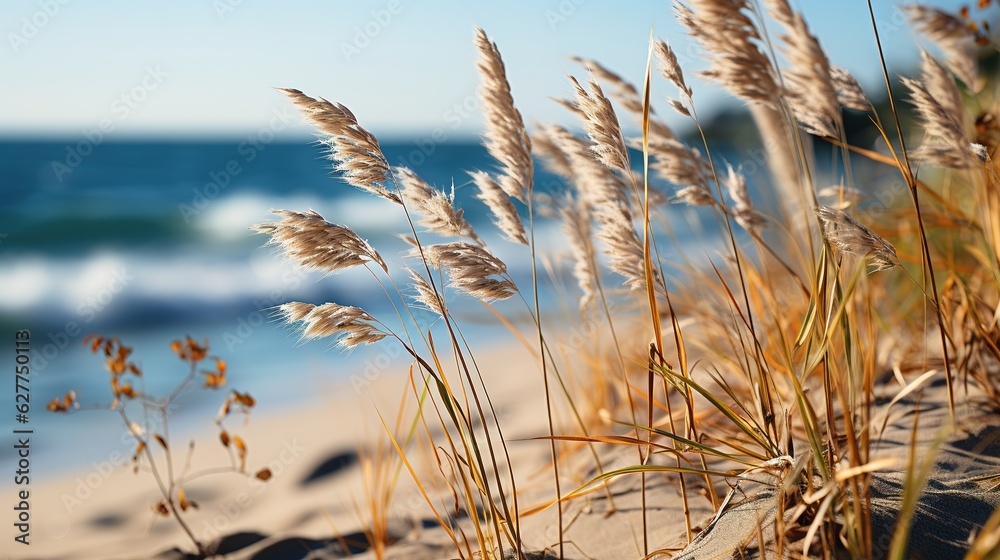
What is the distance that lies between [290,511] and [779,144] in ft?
8.92

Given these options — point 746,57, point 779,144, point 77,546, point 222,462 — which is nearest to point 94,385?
point 222,462

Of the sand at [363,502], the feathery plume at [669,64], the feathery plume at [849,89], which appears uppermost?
the feathery plume at [669,64]

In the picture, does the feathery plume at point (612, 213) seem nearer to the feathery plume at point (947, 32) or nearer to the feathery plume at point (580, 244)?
the feathery plume at point (580, 244)

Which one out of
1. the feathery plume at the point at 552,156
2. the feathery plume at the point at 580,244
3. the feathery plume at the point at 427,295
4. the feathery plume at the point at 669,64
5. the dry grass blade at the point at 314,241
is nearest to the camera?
the dry grass blade at the point at 314,241

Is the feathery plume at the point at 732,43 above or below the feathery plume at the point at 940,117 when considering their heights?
above

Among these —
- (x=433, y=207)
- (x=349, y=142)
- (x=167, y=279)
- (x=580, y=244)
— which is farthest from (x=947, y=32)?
(x=167, y=279)

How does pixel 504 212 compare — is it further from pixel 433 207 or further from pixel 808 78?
pixel 808 78

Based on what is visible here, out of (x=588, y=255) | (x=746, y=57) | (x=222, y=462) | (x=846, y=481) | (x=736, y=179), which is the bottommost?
(x=222, y=462)

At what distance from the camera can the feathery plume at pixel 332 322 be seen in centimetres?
139

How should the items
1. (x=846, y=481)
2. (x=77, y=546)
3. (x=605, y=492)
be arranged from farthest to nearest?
(x=77, y=546), (x=605, y=492), (x=846, y=481)

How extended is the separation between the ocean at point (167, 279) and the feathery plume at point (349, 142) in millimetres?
180

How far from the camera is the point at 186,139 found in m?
27.3

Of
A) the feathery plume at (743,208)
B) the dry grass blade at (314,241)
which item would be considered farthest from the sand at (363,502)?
the feathery plume at (743,208)

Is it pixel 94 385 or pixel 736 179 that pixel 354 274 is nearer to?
pixel 94 385
